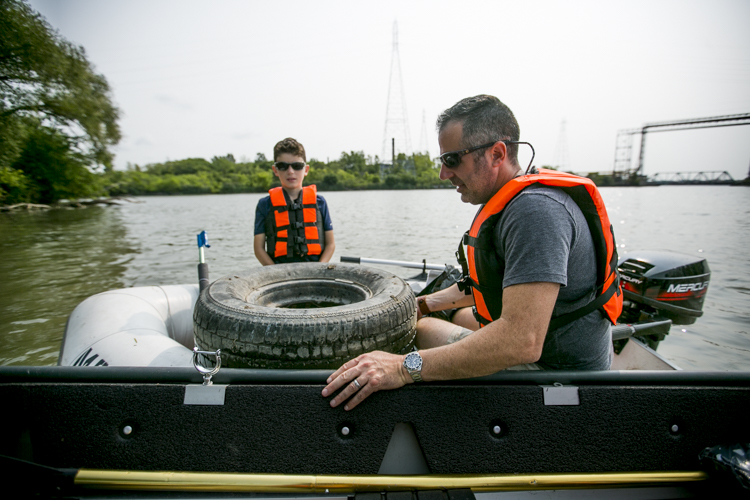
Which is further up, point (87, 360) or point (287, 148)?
point (287, 148)

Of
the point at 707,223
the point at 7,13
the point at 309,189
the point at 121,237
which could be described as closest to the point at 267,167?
the point at 7,13

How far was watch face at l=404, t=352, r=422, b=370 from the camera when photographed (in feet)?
4.41

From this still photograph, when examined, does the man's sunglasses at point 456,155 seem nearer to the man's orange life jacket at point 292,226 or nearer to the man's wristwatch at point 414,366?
the man's wristwatch at point 414,366

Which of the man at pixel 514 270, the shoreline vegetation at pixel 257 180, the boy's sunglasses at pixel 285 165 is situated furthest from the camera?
the shoreline vegetation at pixel 257 180

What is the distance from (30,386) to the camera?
4.44ft

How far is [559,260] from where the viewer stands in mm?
1285

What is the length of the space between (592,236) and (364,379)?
1019mm

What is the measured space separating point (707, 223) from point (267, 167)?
71.7m

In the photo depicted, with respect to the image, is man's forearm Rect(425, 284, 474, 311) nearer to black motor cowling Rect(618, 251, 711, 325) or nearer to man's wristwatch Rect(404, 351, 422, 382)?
man's wristwatch Rect(404, 351, 422, 382)

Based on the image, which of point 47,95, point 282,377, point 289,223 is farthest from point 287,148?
point 47,95

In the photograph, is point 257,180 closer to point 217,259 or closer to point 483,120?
point 217,259

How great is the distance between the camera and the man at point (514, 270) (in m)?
1.29

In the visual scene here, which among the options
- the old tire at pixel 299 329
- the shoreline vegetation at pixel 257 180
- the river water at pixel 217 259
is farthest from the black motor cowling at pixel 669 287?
the shoreline vegetation at pixel 257 180

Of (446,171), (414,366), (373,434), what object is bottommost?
(373,434)
